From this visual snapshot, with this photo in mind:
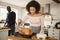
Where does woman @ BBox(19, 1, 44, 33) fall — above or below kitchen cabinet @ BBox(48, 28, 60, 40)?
above

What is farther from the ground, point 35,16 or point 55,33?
point 35,16

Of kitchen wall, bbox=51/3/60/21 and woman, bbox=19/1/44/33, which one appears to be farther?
kitchen wall, bbox=51/3/60/21

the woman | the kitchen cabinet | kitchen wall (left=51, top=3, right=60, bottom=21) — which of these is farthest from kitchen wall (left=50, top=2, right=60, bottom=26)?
the woman

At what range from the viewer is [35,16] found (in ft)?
5.58

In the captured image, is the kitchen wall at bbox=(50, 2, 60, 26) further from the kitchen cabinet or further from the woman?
the woman

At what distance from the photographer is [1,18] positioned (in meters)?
6.73

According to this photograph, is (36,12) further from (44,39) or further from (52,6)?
(52,6)

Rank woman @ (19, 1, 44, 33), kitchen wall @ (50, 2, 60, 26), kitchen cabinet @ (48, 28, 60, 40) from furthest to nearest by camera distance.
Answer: kitchen wall @ (50, 2, 60, 26) → kitchen cabinet @ (48, 28, 60, 40) → woman @ (19, 1, 44, 33)

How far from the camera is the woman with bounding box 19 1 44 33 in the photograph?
158 cm

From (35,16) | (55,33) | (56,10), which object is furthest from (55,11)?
(35,16)

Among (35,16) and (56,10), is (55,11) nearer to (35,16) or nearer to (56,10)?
(56,10)

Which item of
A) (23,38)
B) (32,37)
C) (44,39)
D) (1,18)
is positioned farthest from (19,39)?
(1,18)

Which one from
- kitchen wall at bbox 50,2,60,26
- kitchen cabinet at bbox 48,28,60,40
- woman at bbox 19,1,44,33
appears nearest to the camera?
woman at bbox 19,1,44,33

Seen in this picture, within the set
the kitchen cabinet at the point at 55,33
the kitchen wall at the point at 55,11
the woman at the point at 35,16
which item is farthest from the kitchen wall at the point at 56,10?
the woman at the point at 35,16
